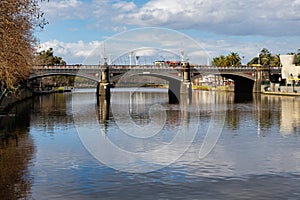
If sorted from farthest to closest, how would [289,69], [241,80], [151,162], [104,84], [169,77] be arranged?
[241,80]
[289,69]
[169,77]
[104,84]
[151,162]

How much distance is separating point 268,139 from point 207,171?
12.0 meters

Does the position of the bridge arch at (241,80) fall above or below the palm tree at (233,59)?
below

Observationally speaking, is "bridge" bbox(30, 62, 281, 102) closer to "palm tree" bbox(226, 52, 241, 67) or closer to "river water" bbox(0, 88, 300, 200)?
"palm tree" bbox(226, 52, 241, 67)

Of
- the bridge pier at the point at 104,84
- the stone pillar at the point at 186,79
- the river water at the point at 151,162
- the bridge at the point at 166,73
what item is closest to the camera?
the river water at the point at 151,162

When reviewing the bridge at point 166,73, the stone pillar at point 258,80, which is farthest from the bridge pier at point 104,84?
the stone pillar at point 258,80

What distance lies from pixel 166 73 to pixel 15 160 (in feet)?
303

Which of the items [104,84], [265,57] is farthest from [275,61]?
[104,84]

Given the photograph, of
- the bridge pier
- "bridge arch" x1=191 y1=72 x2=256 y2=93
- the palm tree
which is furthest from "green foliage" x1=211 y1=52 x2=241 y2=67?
the bridge pier

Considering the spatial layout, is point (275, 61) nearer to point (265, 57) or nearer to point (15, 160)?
point (265, 57)

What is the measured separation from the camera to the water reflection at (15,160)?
63.5ft

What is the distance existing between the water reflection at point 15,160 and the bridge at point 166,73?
218 ft

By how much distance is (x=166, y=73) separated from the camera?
117125 millimetres

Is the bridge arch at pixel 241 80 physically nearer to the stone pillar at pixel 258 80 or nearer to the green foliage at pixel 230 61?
the stone pillar at pixel 258 80

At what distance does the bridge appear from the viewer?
364 ft
